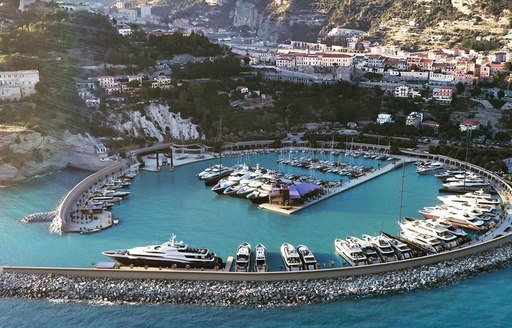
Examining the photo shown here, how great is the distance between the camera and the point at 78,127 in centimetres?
3080

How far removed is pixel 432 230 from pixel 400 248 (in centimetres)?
188

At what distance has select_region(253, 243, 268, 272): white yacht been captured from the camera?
16109 mm

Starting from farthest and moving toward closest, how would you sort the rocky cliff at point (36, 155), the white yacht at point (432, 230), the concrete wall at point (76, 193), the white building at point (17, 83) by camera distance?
the white building at point (17, 83)
the rocky cliff at point (36, 155)
the concrete wall at point (76, 193)
the white yacht at point (432, 230)

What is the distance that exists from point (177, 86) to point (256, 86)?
613cm

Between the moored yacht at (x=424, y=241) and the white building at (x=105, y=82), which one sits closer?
the moored yacht at (x=424, y=241)

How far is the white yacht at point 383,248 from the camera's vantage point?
16.8 metres

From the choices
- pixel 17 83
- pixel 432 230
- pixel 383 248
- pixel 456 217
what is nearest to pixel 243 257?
pixel 383 248

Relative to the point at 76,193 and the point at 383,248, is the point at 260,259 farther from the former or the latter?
the point at 76,193

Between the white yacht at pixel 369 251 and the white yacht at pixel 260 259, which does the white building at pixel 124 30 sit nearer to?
the white yacht at pixel 260 259

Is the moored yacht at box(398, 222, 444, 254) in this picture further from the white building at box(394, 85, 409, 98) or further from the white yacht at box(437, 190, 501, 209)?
the white building at box(394, 85, 409, 98)

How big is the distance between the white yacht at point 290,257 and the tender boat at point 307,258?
0.52 ft

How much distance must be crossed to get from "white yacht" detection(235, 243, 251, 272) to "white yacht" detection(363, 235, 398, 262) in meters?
3.94

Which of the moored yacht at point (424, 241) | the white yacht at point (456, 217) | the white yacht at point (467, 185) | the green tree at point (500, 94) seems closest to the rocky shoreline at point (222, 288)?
the moored yacht at point (424, 241)

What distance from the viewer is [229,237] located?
1928 cm
